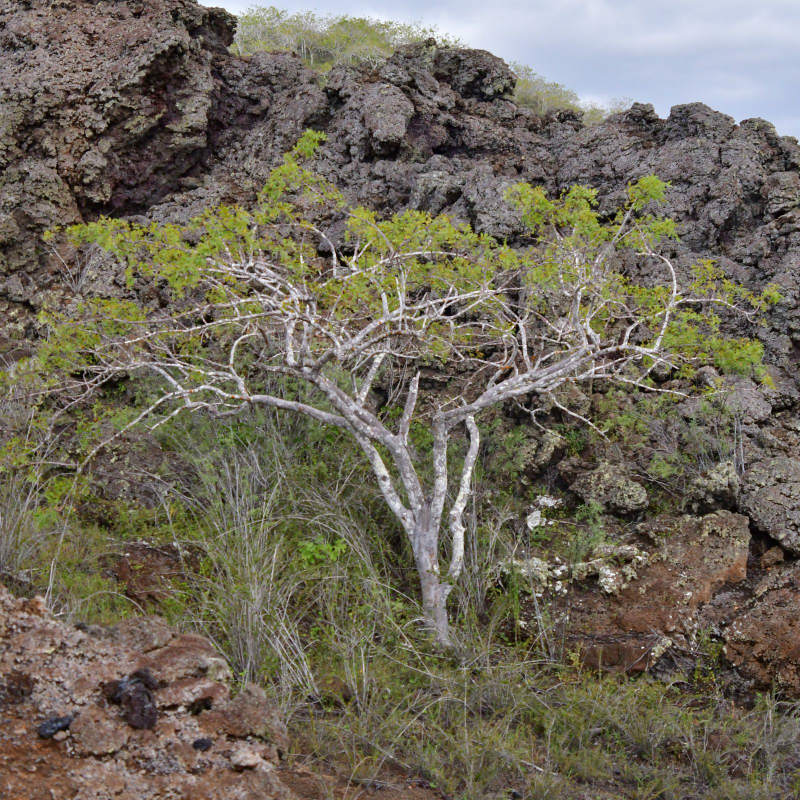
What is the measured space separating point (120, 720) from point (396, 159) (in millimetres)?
7744

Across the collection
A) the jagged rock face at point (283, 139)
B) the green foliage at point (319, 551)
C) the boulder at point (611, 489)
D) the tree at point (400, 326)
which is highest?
the jagged rock face at point (283, 139)

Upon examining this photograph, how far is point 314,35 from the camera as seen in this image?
549 inches

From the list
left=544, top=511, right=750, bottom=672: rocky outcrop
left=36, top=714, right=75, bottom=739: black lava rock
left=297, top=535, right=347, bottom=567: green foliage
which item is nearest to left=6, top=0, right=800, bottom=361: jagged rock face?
left=544, top=511, right=750, bottom=672: rocky outcrop

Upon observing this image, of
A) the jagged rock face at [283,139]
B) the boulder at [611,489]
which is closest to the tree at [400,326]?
the boulder at [611,489]

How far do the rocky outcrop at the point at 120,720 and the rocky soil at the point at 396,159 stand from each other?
3552 millimetres

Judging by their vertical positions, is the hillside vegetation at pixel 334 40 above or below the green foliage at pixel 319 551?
above

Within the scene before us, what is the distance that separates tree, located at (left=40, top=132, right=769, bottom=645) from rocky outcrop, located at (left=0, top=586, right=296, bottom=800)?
96.9 inches

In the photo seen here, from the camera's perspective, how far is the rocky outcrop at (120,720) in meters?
2.10

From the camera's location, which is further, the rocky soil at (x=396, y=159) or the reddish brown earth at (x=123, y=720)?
the rocky soil at (x=396, y=159)

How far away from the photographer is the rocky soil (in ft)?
18.9

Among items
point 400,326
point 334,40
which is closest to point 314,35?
point 334,40

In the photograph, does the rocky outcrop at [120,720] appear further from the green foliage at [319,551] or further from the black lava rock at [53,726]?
the green foliage at [319,551]

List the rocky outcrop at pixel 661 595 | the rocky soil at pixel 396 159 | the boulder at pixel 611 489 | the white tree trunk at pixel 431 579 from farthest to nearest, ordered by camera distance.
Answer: the boulder at pixel 611 489 → the rocky soil at pixel 396 159 → the rocky outcrop at pixel 661 595 → the white tree trunk at pixel 431 579

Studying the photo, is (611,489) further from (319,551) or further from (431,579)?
(319,551)
